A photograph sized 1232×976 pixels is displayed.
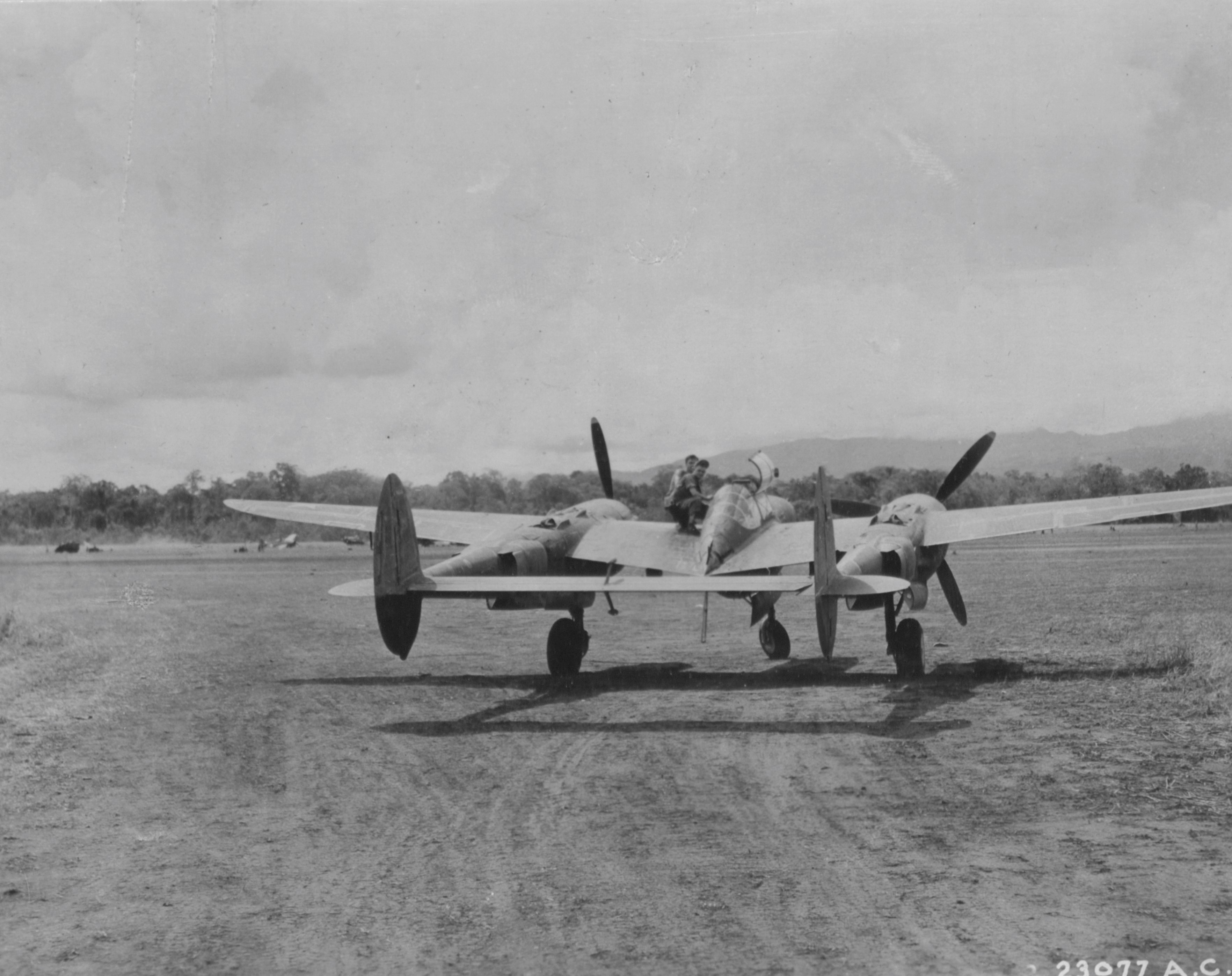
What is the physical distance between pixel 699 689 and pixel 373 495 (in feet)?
200

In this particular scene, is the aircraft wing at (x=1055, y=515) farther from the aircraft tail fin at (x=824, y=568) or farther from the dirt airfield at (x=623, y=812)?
the aircraft tail fin at (x=824, y=568)

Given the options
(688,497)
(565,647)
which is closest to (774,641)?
(688,497)

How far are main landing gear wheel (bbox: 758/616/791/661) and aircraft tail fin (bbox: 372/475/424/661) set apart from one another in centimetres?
725

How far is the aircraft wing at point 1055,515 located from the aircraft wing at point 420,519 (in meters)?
7.33

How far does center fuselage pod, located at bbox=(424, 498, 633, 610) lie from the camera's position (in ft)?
51.2

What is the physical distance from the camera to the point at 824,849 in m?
7.80

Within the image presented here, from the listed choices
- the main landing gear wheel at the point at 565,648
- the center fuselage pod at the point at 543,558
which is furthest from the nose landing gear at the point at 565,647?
the center fuselage pod at the point at 543,558

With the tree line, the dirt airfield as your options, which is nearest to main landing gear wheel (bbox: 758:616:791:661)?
the dirt airfield

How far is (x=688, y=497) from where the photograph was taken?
65.6ft

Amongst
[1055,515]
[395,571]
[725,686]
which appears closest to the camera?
[395,571]

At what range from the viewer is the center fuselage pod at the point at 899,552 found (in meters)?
15.0

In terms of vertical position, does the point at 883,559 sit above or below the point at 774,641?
above

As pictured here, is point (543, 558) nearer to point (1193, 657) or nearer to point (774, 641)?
point (774, 641)

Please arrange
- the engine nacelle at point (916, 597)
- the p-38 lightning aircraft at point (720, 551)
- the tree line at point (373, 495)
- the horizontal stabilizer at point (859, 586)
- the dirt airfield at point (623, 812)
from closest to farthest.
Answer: the dirt airfield at point (623, 812), the horizontal stabilizer at point (859, 586), the p-38 lightning aircraft at point (720, 551), the engine nacelle at point (916, 597), the tree line at point (373, 495)
